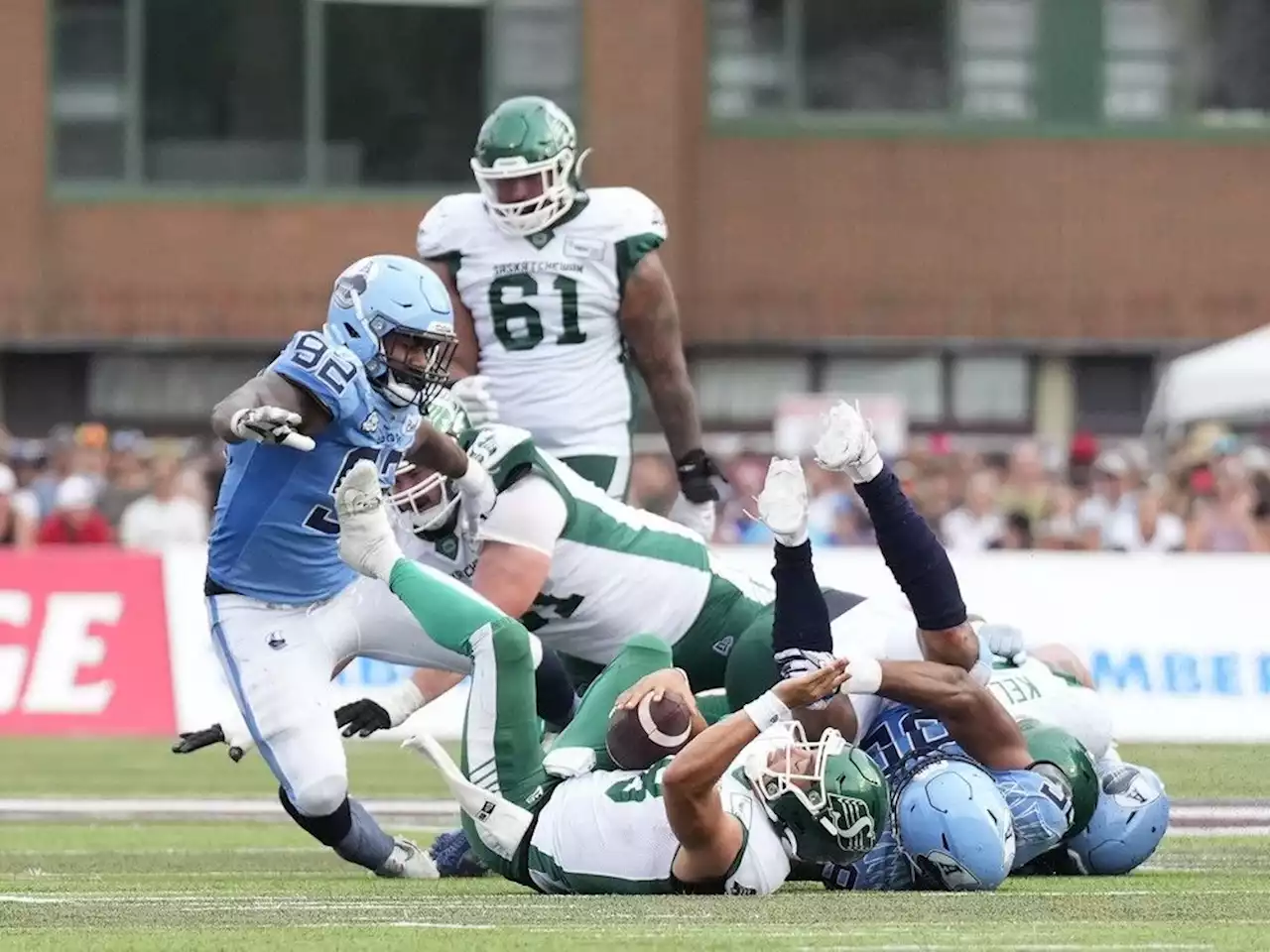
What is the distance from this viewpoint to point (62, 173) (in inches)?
893

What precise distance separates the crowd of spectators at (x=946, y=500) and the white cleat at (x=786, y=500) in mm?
7863

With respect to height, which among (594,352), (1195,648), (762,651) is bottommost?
(1195,648)

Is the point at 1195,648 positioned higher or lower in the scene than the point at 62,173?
lower

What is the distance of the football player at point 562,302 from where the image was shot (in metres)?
8.88

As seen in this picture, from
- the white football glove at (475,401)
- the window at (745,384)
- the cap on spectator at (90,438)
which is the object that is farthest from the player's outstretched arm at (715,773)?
the window at (745,384)

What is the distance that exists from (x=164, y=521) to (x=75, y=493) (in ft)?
2.18

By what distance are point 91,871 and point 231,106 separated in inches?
614

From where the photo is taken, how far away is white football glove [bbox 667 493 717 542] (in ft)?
30.0

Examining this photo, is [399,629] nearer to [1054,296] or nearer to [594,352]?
[594,352]

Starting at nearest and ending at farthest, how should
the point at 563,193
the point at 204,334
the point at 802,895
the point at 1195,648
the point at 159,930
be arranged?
the point at 159,930 → the point at 802,895 → the point at 563,193 → the point at 1195,648 → the point at 204,334

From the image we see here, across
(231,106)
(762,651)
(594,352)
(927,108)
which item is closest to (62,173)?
(231,106)

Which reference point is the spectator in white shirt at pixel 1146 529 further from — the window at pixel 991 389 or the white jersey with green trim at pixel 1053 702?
the window at pixel 991 389

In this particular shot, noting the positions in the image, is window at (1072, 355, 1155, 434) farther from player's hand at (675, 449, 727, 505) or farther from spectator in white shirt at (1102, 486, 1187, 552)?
player's hand at (675, 449, 727, 505)

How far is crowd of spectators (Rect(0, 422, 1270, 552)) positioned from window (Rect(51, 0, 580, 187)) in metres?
6.07
